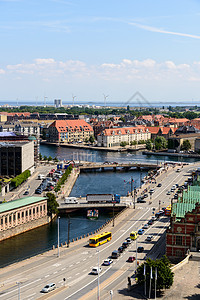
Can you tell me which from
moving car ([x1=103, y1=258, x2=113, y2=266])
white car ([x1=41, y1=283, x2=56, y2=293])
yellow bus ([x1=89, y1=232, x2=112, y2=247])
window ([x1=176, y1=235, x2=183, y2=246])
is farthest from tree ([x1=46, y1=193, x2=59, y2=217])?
white car ([x1=41, y1=283, x2=56, y2=293])

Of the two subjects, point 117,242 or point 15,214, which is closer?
point 117,242

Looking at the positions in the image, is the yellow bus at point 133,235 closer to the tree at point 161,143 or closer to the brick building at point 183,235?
the brick building at point 183,235

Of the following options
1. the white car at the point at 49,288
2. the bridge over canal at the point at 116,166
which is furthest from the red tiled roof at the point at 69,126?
the white car at the point at 49,288

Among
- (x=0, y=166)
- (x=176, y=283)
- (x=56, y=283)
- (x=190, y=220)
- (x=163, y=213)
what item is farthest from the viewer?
(x=0, y=166)

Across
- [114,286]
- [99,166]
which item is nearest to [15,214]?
[114,286]

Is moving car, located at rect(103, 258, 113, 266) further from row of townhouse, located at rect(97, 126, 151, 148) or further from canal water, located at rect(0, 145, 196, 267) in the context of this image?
row of townhouse, located at rect(97, 126, 151, 148)

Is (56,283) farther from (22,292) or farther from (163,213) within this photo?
(163,213)
